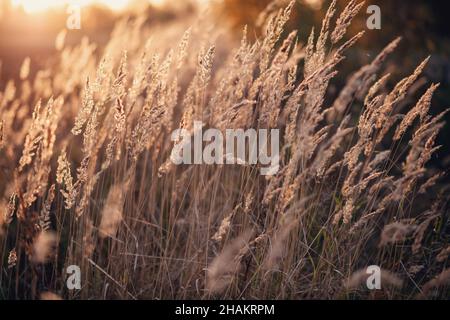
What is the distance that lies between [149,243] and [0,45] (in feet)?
13.6

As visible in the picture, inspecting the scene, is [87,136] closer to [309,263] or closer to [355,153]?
[355,153]

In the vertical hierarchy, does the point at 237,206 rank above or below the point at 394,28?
below

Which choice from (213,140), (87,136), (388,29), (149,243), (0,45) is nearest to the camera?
(87,136)

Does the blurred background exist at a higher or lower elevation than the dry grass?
higher

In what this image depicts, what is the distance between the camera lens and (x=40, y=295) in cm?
256

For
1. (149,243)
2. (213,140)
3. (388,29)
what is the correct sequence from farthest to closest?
(388,29) < (213,140) < (149,243)

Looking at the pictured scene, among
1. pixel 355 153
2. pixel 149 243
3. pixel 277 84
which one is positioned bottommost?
pixel 149 243

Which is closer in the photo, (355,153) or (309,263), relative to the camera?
(355,153)

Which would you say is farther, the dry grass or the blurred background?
the blurred background

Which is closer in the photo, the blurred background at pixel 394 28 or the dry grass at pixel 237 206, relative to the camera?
the dry grass at pixel 237 206

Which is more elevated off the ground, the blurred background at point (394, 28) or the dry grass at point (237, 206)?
the blurred background at point (394, 28)

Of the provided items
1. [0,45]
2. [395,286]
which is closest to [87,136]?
[395,286]

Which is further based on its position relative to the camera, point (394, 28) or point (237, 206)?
point (394, 28)
